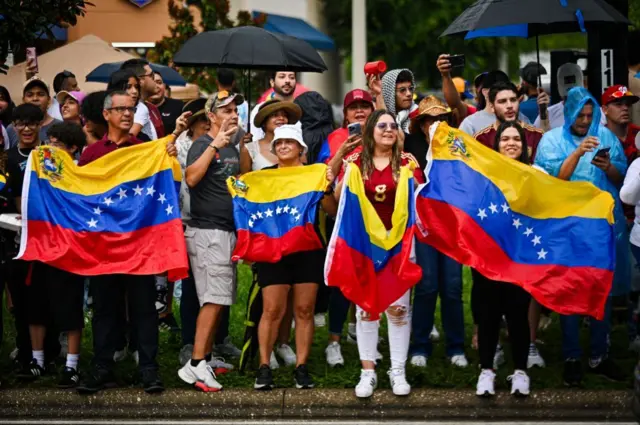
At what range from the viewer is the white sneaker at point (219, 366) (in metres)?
10.8

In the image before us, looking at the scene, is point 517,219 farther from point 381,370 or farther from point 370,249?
point 381,370

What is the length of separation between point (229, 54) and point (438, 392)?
3.18 meters

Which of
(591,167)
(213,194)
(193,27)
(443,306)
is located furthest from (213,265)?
(193,27)

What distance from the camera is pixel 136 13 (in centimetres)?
3256

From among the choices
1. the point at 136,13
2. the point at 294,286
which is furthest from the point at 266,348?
the point at 136,13

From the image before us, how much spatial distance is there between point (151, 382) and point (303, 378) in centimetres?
112

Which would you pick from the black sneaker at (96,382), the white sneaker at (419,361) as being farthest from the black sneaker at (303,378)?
the black sneaker at (96,382)

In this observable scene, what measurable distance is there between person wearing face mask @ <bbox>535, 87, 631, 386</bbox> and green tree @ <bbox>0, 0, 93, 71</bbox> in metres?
3.99

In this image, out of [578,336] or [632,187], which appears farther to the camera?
[578,336]

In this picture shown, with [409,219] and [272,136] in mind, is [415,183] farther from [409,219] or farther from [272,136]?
[272,136]

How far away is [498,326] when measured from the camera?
33.4 feet

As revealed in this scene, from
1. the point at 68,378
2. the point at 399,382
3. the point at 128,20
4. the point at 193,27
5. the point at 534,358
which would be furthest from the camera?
the point at 128,20

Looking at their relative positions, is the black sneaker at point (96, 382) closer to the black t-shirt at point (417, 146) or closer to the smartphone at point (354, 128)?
the smartphone at point (354, 128)

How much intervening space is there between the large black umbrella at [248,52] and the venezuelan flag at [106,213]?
34.8 inches
